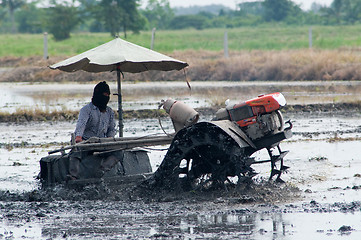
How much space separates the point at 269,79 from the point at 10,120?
13329 millimetres

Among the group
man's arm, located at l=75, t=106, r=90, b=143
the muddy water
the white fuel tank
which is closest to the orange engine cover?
the white fuel tank

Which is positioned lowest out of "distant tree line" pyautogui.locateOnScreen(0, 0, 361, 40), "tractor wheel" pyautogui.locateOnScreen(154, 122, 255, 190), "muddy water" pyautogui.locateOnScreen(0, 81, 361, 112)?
"muddy water" pyautogui.locateOnScreen(0, 81, 361, 112)

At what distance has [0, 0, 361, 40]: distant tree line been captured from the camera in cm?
5156

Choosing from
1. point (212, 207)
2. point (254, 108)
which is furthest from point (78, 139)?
point (254, 108)

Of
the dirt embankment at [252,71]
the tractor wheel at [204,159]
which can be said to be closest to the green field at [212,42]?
the dirt embankment at [252,71]

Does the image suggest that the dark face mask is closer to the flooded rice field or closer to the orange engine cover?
the flooded rice field

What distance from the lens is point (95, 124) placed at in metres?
9.01

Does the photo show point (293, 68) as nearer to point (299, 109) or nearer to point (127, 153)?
point (299, 109)

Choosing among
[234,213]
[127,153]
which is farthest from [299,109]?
[234,213]

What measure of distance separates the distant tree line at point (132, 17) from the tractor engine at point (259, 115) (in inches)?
1664

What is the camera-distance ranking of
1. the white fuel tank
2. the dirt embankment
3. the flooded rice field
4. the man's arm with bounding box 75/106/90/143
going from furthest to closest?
the dirt embankment
the man's arm with bounding box 75/106/90/143
the white fuel tank
the flooded rice field

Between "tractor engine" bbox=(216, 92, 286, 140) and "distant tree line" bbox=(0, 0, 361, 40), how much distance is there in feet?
139

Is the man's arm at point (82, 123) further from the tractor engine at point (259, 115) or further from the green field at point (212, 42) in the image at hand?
the green field at point (212, 42)

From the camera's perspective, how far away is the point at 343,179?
9164 mm
